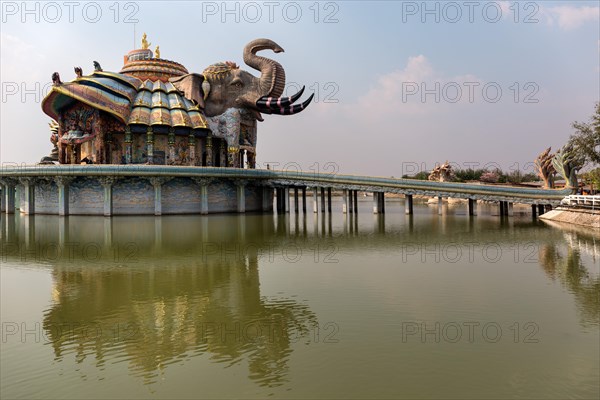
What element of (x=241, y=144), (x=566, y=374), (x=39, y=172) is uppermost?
(x=241, y=144)

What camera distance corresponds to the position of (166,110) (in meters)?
43.9

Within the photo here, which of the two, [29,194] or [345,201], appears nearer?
[29,194]

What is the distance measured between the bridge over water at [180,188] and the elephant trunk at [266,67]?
39.2 feet

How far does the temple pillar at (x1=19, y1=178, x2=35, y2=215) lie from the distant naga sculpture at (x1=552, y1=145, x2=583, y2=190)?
50.5 metres

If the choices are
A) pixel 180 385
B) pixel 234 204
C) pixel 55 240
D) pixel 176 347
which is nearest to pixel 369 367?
pixel 180 385

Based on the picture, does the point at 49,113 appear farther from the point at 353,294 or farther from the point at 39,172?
the point at 353,294

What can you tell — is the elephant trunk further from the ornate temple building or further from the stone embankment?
the stone embankment

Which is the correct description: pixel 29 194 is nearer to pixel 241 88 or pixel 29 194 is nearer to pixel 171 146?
pixel 171 146

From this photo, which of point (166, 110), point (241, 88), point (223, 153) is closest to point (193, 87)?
point (166, 110)

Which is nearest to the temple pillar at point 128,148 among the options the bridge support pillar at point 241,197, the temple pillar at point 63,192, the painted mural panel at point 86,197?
the painted mural panel at point 86,197

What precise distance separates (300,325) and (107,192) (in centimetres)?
3471

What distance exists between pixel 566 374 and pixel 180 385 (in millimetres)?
5783

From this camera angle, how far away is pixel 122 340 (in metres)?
7.67

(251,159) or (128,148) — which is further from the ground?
(128,148)
